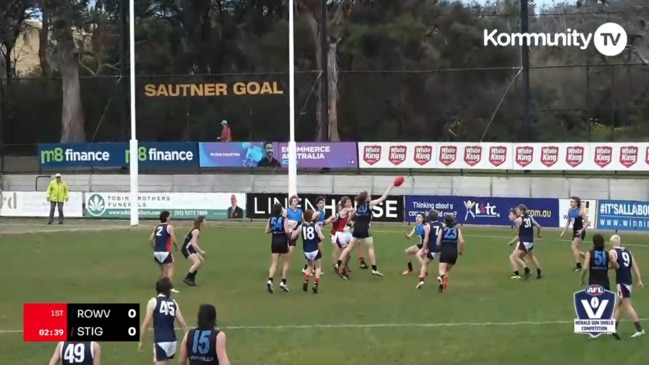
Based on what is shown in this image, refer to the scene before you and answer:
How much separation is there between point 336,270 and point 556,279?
16.3ft

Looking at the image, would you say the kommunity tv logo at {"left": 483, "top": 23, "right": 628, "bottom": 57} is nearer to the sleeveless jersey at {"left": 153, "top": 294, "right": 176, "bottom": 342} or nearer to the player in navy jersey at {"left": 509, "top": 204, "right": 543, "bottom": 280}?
the player in navy jersey at {"left": 509, "top": 204, "right": 543, "bottom": 280}

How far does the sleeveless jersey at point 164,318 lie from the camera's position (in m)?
13.2

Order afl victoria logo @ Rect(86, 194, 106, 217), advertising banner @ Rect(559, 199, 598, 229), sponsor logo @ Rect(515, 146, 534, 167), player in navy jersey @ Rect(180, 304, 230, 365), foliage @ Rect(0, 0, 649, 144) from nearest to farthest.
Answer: player in navy jersey @ Rect(180, 304, 230, 365) → advertising banner @ Rect(559, 199, 598, 229) → sponsor logo @ Rect(515, 146, 534, 167) → afl victoria logo @ Rect(86, 194, 106, 217) → foliage @ Rect(0, 0, 649, 144)

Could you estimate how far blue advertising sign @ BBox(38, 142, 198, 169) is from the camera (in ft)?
147

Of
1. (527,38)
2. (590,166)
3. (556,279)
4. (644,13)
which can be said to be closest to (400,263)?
(556,279)

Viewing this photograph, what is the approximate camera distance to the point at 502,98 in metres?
45.5

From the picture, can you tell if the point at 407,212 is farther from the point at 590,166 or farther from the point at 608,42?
the point at 608,42

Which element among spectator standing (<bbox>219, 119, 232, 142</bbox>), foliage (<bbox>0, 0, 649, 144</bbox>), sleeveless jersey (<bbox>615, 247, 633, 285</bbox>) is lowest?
sleeveless jersey (<bbox>615, 247, 633, 285</bbox>)

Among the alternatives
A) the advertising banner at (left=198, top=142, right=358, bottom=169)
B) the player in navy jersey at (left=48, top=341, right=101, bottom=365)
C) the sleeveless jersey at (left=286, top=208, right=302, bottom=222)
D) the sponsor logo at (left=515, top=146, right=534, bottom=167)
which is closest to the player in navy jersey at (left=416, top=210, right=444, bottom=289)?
the sleeveless jersey at (left=286, top=208, right=302, bottom=222)

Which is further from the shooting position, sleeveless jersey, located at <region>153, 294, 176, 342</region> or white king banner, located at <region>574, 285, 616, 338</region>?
white king banner, located at <region>574, 285, 616, 338</region>

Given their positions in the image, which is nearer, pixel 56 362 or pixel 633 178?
pixel 56 362

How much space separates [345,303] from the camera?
69.5 ft

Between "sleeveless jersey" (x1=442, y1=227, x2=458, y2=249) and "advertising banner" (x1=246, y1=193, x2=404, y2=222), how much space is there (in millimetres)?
14983

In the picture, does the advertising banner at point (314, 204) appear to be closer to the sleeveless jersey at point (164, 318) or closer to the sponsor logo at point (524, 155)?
the sponsor logo at point (524, 155)
